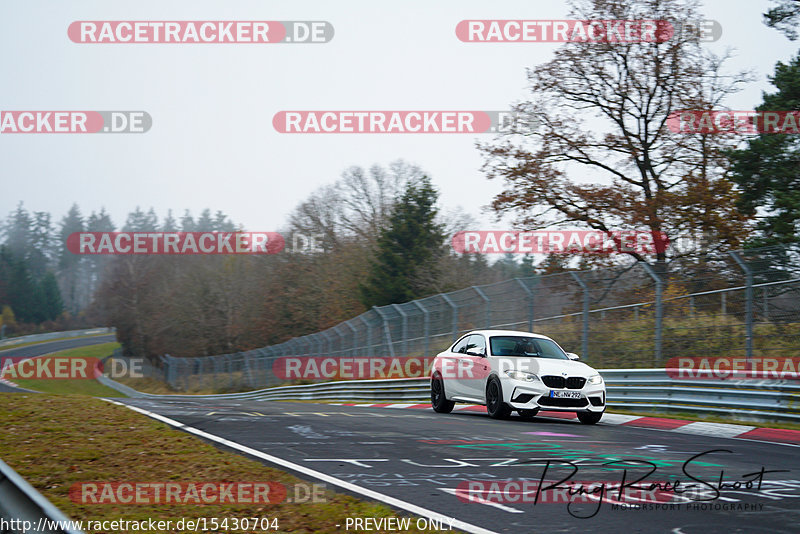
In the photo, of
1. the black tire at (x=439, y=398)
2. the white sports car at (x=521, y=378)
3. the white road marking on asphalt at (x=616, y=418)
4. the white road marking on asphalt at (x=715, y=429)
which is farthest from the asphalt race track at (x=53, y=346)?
the white road marking on asphalt at (x=715, y=429)

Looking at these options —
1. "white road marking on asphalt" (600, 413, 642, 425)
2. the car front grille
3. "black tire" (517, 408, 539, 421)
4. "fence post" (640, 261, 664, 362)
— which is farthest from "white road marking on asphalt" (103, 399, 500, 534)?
"fence post" (640, 261, 664, 362)

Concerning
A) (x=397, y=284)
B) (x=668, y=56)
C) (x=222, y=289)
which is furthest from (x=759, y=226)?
(x=222, y=289)

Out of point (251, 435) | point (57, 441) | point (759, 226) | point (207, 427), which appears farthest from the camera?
point (759, 226)

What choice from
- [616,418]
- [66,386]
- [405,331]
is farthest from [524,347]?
[66,386]

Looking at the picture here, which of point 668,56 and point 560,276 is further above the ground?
point 668,56

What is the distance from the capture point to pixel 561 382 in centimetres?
1327

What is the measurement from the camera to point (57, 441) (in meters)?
9.09

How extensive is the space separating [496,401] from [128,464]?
7434 millimetres

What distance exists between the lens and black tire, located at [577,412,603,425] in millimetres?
13639

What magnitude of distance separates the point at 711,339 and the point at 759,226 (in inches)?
545

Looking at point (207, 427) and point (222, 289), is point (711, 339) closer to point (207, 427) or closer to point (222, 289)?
point (207, 427)

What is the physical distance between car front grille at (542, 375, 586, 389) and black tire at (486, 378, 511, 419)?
0.78m
